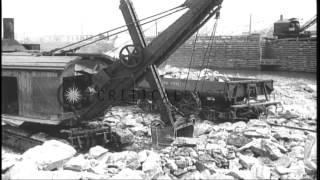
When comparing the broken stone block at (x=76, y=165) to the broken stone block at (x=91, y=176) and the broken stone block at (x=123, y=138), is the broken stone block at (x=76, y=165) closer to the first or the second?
the broken stone block at (x=91, y=176)

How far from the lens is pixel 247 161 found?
22.3 feet

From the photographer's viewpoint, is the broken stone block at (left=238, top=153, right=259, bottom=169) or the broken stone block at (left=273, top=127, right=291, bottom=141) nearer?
the broken stone block at (left=238, top=153, right=259, bottom=169)

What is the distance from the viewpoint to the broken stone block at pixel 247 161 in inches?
264

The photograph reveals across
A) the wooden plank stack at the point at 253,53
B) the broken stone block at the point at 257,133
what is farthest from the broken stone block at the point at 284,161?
the wooden plank stack at the point at 253,53

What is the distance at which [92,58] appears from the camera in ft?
30.0

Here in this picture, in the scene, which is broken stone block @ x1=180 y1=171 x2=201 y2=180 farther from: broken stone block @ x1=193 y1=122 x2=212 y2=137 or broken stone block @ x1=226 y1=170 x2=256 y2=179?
broken stone block @ x1=193 y1=122 x2=212 y2=137

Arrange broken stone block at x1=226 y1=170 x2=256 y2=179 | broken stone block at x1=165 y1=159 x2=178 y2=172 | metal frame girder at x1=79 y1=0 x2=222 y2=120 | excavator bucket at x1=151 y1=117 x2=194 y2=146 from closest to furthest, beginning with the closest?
broken stone block at x1=226 y1=170 x2=256 y2=179
broken stone block at x1=165 y1=159 x2=178 y2=172
metal frame girder at x1=79 y1=0 x2=222 y2=120
excavator bucket at x1=151 y1=117 x2=194 y2=146

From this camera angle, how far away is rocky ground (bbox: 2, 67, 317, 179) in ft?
20.0

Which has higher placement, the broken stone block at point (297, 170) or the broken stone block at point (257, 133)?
the broken stone block at point (257, 133)

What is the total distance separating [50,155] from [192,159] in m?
2.63

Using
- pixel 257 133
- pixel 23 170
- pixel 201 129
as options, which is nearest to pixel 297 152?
pixel 257 133

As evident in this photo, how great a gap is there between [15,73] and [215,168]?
5302 mm

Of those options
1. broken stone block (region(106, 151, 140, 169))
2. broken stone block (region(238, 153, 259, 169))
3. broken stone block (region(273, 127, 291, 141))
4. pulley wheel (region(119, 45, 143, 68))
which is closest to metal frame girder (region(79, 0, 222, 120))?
pulley wheel (region(119, 45, 143, 68))

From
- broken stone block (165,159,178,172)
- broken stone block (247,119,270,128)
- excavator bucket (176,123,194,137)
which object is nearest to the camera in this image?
broken stone block (165,159,178,172)
